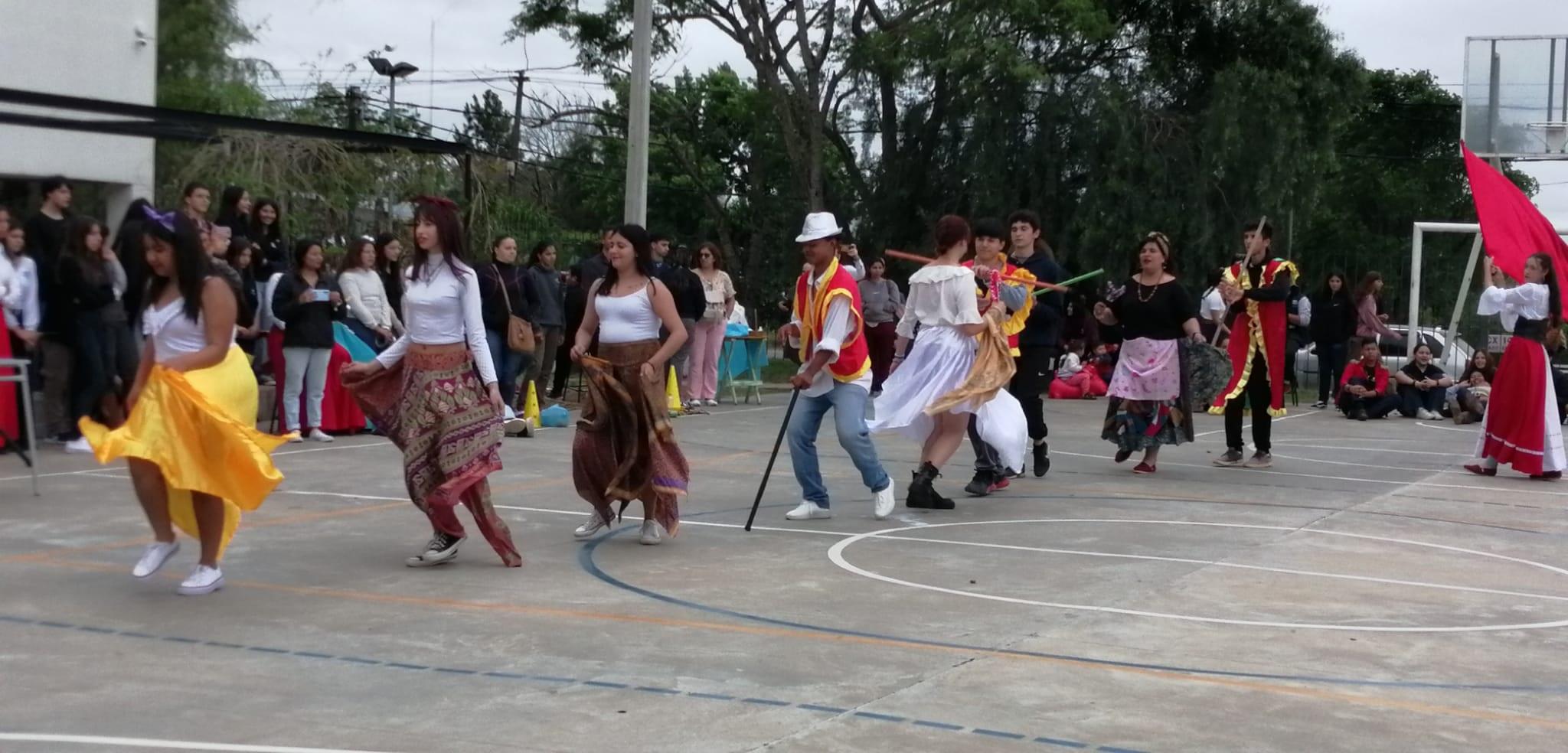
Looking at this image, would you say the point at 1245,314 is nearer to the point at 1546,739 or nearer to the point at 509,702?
the point at 1546,739

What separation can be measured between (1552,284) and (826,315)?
6690 mm

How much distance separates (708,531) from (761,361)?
34.4 feet

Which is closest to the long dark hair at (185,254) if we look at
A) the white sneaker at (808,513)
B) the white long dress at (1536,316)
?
the white sneaker at (808,513)

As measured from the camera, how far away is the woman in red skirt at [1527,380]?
12.9m

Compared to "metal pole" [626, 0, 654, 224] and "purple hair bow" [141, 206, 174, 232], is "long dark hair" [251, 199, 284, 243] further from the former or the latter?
"purple hair bow" [141, 206, 174, 232]

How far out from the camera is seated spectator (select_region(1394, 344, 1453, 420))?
2059 centimetres

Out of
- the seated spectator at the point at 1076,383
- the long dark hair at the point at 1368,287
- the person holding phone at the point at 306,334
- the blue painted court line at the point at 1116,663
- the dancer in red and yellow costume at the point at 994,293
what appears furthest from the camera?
the long dark hair at the point at 1368,287

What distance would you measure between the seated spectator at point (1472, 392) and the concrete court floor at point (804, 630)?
961cm

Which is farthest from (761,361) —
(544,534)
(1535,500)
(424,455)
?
(424,455)

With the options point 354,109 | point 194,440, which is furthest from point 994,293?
point 354,109

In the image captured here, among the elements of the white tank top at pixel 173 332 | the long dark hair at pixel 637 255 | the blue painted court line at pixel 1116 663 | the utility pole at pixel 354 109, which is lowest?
the blue painted court line at pixel 1116 663

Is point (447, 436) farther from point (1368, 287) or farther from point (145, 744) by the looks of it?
point (1368, 287)

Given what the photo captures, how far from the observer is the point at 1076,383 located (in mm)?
22016

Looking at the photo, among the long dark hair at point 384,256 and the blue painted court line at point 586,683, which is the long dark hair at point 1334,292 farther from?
the blue painted court line at point 586,683
